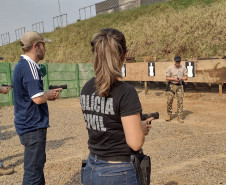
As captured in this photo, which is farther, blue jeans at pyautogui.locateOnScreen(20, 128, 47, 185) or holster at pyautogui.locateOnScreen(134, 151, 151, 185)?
blue jeans at pyautogui.locateOnScreen(20, 128, 47, 185)

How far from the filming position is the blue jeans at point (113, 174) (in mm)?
1700

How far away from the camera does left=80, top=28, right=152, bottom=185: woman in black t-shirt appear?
166 cm

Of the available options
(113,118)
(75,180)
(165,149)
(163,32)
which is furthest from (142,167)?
(163,32)

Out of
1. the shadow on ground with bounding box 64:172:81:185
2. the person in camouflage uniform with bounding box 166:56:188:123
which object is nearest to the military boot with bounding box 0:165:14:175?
the shadow on ground with bounding box 64:172:81:185

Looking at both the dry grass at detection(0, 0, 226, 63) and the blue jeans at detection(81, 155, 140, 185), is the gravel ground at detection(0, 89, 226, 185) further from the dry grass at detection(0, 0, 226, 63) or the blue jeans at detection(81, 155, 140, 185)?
the dry grass at detection(0, 0, 226, 63)

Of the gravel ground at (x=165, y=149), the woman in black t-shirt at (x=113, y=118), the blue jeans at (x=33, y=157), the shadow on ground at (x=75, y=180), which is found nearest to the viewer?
the woman in black t-shirt at (x=113, y=118)

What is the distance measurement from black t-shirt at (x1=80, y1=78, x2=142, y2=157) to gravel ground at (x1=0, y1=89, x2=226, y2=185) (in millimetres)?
2658

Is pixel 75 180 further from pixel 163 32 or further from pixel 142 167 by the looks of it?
pixel 163 32

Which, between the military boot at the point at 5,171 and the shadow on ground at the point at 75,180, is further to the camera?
the military boot at the point at 5,171

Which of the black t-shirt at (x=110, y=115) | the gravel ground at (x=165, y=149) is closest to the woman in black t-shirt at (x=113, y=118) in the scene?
the black t-shirt at (x=110, y=115)

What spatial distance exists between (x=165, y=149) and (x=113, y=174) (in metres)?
4.35

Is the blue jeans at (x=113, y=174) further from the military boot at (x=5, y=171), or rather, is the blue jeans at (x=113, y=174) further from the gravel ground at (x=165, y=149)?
the military boot at (x=5, y=171)

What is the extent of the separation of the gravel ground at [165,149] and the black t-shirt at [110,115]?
266 cm

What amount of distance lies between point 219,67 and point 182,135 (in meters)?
6.08
